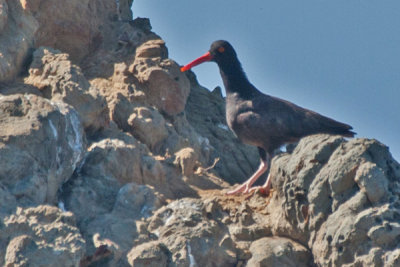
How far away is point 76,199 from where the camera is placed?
1063 cm

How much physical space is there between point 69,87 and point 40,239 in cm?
344

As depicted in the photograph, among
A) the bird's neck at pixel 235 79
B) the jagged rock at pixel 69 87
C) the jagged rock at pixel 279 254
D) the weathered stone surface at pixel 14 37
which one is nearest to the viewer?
the jagged rock at pixel 279 254

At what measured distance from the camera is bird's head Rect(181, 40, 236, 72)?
16016 mm

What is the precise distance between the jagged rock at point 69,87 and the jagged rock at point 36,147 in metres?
0.84

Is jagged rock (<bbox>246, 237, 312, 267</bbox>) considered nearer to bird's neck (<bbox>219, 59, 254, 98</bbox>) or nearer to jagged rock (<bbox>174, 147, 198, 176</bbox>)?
jagged rock (<bbox>174, 147, 198, 176</bbox>)

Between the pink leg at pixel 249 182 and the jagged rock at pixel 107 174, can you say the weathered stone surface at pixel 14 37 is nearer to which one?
the jagged rock at pixel 107 174

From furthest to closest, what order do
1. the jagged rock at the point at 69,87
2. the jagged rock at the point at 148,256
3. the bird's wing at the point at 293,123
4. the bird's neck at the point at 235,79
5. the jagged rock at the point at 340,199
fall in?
the bird's neck at the point at 235,79 → the bird's wing at the point at 293,123 → the jagged rock at the point at 69,87 → the jagged rock at the point at 340,199 → the jagged rock at the point at 148,256

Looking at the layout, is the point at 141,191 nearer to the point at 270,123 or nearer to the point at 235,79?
the point at 270,123

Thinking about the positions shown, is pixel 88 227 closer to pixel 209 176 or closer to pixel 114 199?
pixel 114 199

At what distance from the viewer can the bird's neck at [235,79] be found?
15.3 meters

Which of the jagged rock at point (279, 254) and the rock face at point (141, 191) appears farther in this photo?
the jagged rock at point (279, 254)

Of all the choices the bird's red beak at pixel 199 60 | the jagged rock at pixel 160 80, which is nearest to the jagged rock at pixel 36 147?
the jagged rock at pixel 160 80

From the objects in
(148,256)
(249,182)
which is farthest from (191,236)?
(249,182)

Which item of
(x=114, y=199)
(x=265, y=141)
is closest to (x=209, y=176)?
(x=265, y=141)
